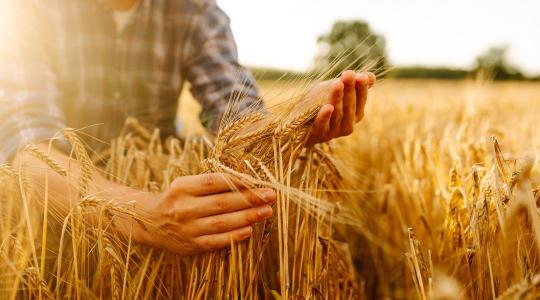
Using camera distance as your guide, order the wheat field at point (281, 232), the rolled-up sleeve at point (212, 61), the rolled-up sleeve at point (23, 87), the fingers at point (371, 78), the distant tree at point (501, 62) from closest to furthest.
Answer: the wheat field at point (281, 232) < the fingers at point (371, 78) < the rolled-up sleeve at point (23, 87) < the rolled-up sleeve at point (212, 61) < the distant tree at point (501, 62)

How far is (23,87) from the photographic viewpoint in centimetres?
122

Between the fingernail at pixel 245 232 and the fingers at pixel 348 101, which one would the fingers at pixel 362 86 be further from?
the fingernail at pixel 245 232

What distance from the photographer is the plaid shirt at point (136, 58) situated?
5.11 ft

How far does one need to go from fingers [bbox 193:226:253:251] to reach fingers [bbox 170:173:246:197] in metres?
0.08

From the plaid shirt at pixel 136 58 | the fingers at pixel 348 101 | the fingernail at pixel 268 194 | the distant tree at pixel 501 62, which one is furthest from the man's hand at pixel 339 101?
the distant tree at pixel 501 62

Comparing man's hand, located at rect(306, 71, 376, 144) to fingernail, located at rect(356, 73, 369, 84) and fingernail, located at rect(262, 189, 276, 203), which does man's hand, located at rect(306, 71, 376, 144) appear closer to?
fingernail, located at rect(356, 73, 369, 84)

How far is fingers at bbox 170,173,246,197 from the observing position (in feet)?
2.74

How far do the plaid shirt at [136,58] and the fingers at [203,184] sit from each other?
0.63 meters

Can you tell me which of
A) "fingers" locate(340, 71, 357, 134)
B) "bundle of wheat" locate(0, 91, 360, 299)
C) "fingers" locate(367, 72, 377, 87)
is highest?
"fingers" locate(367, 72, 377, 87)

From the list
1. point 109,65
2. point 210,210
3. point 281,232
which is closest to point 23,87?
point 109,65

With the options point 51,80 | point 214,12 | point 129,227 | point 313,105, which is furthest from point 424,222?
point 51,80

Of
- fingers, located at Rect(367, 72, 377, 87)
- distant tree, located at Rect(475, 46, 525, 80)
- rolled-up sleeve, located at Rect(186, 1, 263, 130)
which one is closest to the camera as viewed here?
fingers, located at Rect(367, 72, 377, 87)

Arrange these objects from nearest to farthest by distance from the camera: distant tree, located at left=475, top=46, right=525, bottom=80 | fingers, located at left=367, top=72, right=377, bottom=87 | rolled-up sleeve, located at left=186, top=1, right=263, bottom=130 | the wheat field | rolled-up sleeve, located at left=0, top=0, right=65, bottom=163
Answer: the wheat field, fingers, located at left=367, top=72, right=377, bottom=87, rolled-up sleeve, located at left=0, top=0, right=65, bottom=163, rolled-up sleeve, located at left=186, top=1, right=263, bottom=130, distant tree, located at left=475, top=46, right=525, bottom=80

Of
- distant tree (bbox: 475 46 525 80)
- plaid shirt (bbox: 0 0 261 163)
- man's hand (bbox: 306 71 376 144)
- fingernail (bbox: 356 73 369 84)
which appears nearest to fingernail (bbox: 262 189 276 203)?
man's hand (bbox: 306 71 376 144)
